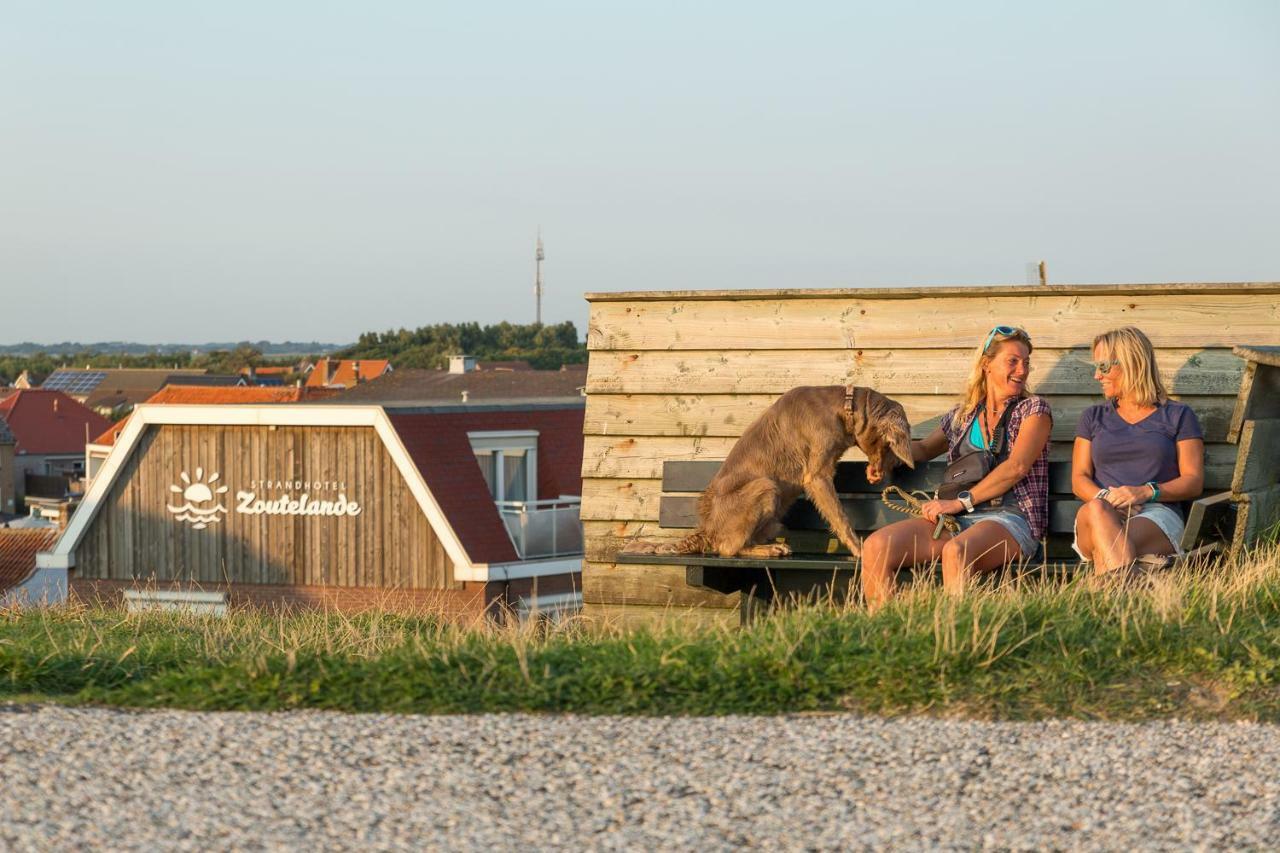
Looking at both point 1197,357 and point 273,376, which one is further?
point 273,376

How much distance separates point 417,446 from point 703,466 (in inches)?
836

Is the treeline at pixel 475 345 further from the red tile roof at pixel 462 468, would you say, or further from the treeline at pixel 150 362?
the red tile roof at pixel 462 468

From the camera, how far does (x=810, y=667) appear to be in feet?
17.5

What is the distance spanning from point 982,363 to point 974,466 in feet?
1.76

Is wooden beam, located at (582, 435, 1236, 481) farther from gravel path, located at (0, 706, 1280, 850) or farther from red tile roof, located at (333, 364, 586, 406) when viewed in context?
red tile roof, located at (333, 364, 586, 406)

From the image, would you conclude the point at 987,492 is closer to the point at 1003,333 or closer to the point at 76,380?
→ the point at 1003,333

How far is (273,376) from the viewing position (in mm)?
121062

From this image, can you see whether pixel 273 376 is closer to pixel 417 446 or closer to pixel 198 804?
pixel 417 446

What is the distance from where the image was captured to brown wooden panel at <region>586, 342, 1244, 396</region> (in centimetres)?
840

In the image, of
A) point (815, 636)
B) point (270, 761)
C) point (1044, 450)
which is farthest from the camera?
point (1044, 450)

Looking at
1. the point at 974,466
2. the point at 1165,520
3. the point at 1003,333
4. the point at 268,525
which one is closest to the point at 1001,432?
the point at 974,466

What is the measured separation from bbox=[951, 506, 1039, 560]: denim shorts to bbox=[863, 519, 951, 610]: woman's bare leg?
0.18 metres

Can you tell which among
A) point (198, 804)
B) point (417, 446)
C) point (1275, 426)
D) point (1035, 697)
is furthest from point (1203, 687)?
point (417, 446)

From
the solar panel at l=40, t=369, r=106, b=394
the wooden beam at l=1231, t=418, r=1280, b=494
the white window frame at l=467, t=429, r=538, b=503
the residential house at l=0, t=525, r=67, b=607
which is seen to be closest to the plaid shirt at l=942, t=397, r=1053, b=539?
the wooden beam at l=1231, t=418, r=1280, b=494
